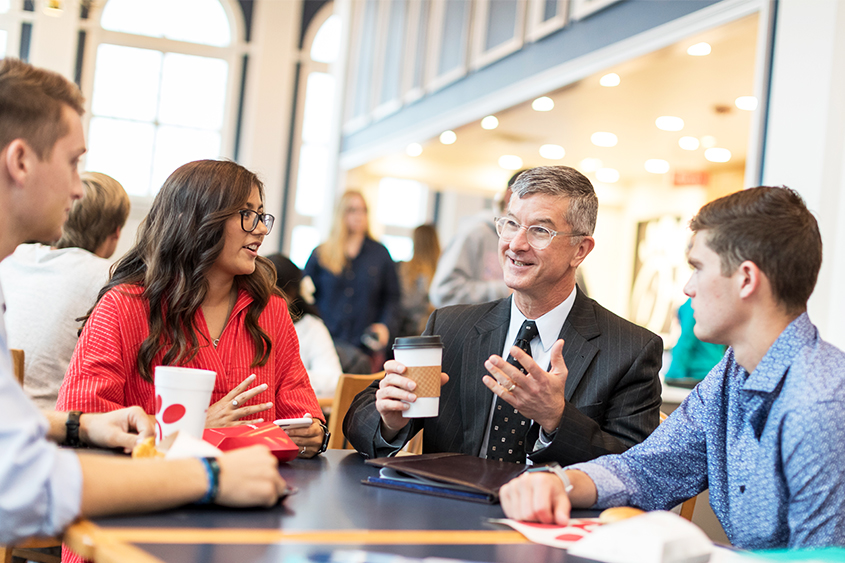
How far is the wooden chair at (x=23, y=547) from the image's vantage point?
2.02 m

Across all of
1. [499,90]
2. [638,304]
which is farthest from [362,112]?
[638,304]

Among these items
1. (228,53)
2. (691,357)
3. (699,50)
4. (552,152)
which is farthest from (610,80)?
(228,53)

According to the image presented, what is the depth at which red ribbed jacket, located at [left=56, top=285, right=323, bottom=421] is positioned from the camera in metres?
1.68

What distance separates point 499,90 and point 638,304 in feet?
14.9

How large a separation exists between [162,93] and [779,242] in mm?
12429

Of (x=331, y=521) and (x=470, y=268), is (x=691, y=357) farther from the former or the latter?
(x=331, y=521)

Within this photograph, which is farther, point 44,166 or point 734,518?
point 734,518

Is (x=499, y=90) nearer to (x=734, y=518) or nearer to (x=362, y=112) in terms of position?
(x=362, y=112)

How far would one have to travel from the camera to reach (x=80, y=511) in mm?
1009

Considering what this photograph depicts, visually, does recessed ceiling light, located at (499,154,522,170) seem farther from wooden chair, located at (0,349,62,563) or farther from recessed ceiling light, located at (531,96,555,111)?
wooden chair, located at (0,349,62,563)

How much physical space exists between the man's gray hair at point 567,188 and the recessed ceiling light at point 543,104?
157 inches

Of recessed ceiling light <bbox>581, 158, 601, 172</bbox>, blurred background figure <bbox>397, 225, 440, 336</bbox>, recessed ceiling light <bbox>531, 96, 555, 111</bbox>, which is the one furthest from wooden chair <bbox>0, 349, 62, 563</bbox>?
recessed ceiling light <bbox>581, 158, 601, 172</bbox>

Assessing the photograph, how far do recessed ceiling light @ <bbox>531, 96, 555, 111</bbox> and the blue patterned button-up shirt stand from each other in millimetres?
4682

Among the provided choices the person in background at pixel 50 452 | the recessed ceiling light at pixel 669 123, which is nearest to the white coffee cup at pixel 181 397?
the person in background at pixel 50 452
